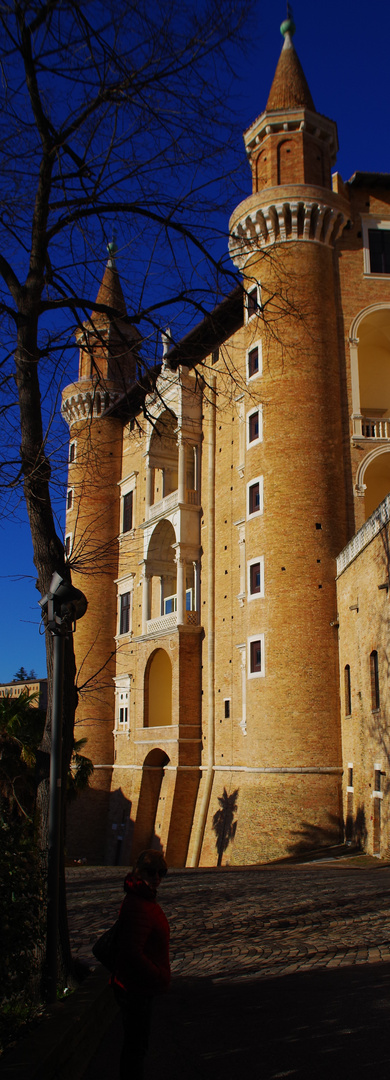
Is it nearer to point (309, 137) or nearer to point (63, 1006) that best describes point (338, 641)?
point (309, 137)

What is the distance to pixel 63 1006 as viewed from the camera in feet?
19.0

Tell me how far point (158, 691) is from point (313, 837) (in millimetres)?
12133

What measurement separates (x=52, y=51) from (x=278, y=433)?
18.1 metres

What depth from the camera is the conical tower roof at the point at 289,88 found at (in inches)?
1105

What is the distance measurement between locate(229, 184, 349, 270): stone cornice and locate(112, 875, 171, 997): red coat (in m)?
23.5

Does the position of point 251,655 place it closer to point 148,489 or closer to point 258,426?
point 258,426

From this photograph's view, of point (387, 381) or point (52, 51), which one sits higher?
point (387, 381)

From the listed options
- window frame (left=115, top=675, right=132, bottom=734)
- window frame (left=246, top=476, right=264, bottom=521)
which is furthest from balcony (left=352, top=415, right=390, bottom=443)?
window frame (left=115, top=675, right=132, bottom=734)

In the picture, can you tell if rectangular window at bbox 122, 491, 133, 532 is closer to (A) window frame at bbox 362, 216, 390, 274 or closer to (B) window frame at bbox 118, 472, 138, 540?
(B) window frame at bbox 118, 472, 138, 540

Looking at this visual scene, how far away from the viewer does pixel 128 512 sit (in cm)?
3956

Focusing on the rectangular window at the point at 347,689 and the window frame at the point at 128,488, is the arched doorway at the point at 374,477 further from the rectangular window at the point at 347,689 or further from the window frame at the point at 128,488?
the window frame at the point at 128,488

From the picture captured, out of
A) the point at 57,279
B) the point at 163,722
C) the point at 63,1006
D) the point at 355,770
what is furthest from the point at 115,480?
the point at 63,1006

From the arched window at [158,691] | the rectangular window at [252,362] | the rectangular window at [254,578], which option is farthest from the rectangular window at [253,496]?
the arched window at [158,691]

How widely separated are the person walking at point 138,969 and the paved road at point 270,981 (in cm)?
91
